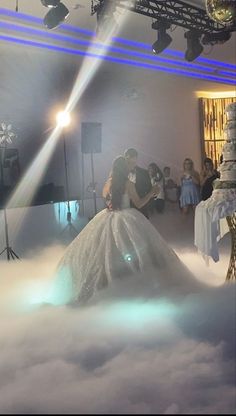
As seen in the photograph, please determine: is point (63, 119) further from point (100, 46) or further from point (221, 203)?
point (221, 203)

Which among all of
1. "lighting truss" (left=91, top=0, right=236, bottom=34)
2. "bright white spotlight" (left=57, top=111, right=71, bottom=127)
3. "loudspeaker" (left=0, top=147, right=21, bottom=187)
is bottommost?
"loudspeaker" (left=0, top=147, right=21, bottom=187)

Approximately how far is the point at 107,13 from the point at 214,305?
434 cm

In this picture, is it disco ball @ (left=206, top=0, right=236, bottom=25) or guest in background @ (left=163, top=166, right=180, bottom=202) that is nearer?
disco ball @ (left=206, top=0, right=236, bottom=25)

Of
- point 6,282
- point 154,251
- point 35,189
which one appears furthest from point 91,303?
point 35,189

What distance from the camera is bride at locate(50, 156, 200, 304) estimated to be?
3.55 metres

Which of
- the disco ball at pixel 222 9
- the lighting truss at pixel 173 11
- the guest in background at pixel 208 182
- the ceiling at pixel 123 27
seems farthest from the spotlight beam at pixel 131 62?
the disco ball at pixel 222 9

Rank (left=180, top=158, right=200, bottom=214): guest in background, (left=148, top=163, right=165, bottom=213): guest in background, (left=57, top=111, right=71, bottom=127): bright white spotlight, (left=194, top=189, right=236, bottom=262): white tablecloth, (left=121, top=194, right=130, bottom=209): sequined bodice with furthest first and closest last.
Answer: (left=148, top=163, right=165, bottom=213): guest in background → (left=57, top=111, right=71, bottom=127): bright white spotlight → (left=180, top=158, right=200, bottom=214): guest in background → (left=121, top=194, right=130, bottom=209): sequined bodice → (left=194, top=189, right=236, bottom=262): white tablecloth


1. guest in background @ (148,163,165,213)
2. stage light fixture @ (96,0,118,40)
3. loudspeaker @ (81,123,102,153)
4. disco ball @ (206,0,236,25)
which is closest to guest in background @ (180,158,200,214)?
guest in background @ (148,163,165,213)

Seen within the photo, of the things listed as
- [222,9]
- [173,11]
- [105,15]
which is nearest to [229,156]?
[222,9]

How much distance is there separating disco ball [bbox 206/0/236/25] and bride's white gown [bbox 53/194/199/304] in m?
1.67

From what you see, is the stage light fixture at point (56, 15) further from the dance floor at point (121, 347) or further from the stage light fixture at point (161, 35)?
the dance floor at point (121, 347)

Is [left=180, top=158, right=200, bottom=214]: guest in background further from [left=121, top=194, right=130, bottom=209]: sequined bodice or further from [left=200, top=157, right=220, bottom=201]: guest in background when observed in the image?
[left=121, top=194, right=130, bottom=209]: sequined bodice

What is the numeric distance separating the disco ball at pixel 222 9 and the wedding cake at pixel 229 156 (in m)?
0.90

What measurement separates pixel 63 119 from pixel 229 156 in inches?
243
